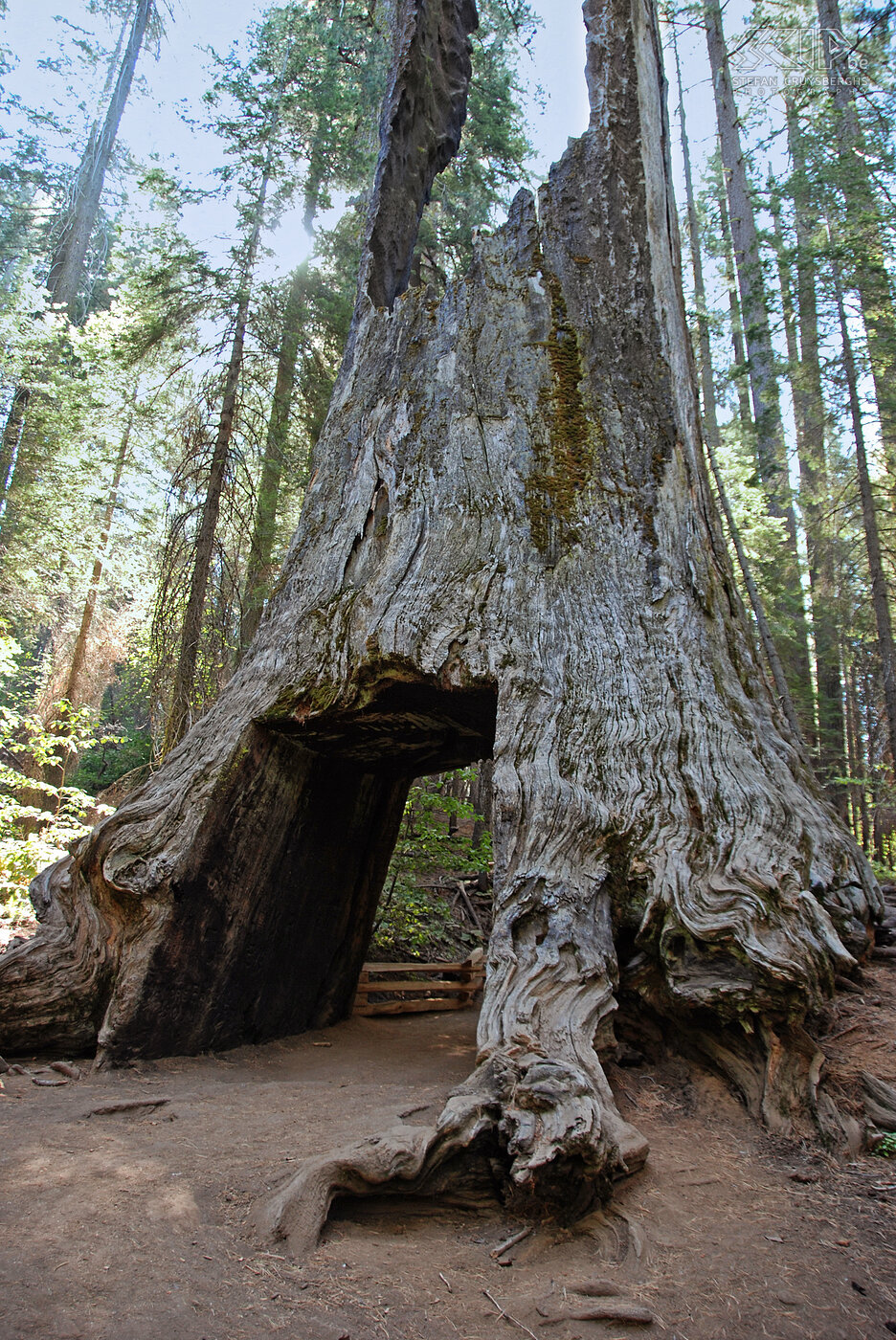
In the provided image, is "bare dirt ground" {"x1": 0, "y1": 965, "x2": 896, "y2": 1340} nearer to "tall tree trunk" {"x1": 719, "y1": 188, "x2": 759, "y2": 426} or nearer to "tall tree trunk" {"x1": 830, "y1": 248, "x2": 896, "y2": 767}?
"tall tree trunk" {"x1": 830, "y1": 248, "x2": 896, "y2": 767}

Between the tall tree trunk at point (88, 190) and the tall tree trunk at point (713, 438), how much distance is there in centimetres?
1531

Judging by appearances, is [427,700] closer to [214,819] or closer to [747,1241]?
[214,819]

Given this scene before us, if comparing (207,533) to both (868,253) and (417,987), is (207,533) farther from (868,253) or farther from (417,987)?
(868,253)

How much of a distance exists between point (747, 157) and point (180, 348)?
1390 cm

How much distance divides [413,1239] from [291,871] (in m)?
3.20

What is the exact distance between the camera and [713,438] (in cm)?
1764

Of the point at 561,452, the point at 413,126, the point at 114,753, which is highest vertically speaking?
the point at 413,126

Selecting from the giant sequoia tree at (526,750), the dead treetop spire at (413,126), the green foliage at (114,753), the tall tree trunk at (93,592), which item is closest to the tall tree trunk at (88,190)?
the tall tree trunk at (93,592)

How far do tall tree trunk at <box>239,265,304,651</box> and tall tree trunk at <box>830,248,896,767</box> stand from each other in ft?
30.1

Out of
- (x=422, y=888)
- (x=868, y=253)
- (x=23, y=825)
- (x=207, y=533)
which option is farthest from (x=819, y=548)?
(x=23, y=825)

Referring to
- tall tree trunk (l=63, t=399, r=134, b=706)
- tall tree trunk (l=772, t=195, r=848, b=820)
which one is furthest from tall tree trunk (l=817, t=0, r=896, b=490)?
tall tree trunk (l=63, t=399, r=134, b=706)

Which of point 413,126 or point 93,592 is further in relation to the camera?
point 93,592

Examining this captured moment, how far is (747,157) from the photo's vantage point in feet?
56.2

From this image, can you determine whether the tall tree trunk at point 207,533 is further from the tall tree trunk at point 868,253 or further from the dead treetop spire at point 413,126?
the tall tree trunk at point 868,253
